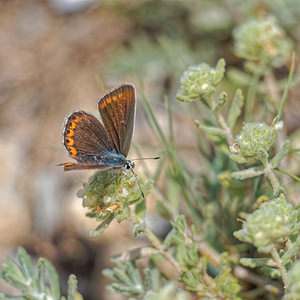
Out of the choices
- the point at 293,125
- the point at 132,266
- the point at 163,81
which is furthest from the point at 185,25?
the point at 132,266

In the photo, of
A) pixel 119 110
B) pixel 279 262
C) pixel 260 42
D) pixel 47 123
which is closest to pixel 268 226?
pixel 279 262

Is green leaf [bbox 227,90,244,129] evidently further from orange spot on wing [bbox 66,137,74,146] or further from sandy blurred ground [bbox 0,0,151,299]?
sandy blurred ground [bbox 0,0,151,299]

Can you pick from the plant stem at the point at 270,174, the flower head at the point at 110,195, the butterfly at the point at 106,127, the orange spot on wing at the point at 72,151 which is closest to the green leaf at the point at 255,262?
the plant stem at the point at 270,174

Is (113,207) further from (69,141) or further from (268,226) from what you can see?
(268,226)

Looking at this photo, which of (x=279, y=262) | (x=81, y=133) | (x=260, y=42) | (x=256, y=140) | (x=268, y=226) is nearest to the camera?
(x=268, y=226)

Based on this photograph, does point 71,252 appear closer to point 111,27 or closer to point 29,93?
point 29,93

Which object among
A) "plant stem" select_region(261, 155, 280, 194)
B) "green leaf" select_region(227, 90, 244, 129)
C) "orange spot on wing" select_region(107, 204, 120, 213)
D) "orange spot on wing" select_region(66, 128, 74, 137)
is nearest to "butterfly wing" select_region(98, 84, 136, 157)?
"orange spot on wing" select_region(66, 128, 74, 137)
